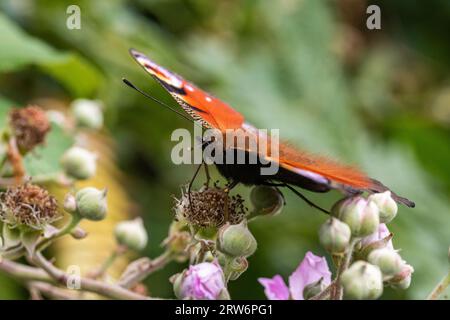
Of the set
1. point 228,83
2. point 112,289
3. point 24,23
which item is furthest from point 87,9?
point 112,289

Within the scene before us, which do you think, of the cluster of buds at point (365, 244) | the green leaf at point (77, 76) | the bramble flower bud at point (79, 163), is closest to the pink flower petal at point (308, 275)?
the cluster of buds at point (365, 244)

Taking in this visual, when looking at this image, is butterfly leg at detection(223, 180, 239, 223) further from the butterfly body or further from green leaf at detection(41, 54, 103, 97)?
green leaf at detection(41, 54, 103, 97)

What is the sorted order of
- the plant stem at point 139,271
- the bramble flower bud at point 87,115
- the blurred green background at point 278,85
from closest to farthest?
1. the plant stem at point 139,271
2. the bramble flower bud at point 87,115
3. the blurred green background at point 278,85

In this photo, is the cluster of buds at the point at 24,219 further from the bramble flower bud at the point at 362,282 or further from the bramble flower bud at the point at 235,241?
the bramble flower bud at the point at 362,282

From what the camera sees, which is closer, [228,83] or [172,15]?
[228,83]

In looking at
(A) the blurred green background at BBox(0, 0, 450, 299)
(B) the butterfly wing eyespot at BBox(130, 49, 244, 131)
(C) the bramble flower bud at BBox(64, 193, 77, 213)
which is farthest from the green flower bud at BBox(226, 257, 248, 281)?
(A) the blurred green background at BBox(0, 0, 450, 299)
